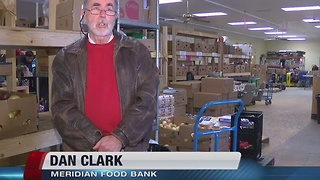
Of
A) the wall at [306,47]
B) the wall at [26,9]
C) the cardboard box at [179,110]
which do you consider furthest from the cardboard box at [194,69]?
the wall at [306,47]

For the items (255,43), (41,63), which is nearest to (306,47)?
(255,43)

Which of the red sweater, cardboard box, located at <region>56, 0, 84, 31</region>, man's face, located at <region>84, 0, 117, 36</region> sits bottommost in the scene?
the red sweater

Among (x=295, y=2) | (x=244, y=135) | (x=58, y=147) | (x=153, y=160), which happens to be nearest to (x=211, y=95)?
(x=244, y=135)

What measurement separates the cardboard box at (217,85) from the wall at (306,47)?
20.3m

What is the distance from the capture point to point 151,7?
3482 millimetres

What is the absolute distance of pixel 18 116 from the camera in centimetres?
224

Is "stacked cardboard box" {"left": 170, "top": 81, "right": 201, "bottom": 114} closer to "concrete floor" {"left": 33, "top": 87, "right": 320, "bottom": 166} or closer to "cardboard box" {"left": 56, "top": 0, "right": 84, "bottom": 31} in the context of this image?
"concrete floor" {"left": 33, "top": 87, "right": 320, "bottom": 166}

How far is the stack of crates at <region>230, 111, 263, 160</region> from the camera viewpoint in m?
4.50

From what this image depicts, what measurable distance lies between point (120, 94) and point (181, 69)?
6542 millimetres

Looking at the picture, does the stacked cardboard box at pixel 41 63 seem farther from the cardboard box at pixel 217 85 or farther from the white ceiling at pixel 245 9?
the white ceiling at pixel 245 9

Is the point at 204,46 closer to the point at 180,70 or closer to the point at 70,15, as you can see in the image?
the point at 180,70

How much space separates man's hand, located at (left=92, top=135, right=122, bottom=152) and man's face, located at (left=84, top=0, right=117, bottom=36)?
49 cm

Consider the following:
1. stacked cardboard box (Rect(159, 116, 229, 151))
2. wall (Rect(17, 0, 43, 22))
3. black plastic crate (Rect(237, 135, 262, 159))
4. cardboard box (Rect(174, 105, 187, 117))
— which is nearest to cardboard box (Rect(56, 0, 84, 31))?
stacked cardboard box (Rect(159, 116, 229, 151))

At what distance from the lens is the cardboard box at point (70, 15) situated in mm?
2611
